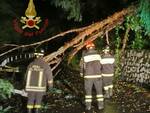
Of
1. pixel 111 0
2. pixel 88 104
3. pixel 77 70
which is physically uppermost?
pixel 111 0

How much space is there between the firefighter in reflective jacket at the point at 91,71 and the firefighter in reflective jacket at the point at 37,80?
3.30 ft

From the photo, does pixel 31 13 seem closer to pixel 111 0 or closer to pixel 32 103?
pixel 111 0

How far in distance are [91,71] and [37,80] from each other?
1.45 metres

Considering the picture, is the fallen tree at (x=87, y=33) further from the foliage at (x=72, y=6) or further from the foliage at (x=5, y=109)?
the foliage at (x=5, y=109)

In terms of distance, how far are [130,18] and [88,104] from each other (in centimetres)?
288

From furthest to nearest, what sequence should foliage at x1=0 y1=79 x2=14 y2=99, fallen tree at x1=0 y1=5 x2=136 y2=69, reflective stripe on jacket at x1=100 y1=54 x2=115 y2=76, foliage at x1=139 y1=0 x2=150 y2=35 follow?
fallen tree at x1=0 y1=5 x2=136 y2=69 < reflective stripe on jacket at x1=100 y1=54 x2=115 y2=76 < foliage at x1=0 y1=79 x2=14 y2=99 < foliage at x1=139 y1=0 x2=150 y2=35

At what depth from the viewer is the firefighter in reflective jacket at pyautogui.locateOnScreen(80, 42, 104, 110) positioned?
12711 mm

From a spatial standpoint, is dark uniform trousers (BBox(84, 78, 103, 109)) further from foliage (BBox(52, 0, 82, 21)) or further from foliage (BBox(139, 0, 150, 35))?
foliage (BBox(52, 0, 82, 21))

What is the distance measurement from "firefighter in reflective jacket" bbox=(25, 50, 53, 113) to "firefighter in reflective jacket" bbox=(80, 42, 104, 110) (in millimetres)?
1007

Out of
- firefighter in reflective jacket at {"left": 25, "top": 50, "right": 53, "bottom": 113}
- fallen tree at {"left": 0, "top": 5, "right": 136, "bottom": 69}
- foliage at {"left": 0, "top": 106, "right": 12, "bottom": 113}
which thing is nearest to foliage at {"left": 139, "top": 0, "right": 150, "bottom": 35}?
fallen tree at {"left": 0, "top": 5, "right": 136, "bottom": 69}

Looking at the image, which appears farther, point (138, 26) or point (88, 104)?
point (138, 26)

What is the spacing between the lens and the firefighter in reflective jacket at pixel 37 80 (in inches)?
484

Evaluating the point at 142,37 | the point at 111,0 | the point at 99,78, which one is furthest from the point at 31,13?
the point at 99,78

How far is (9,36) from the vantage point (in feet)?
60.5
